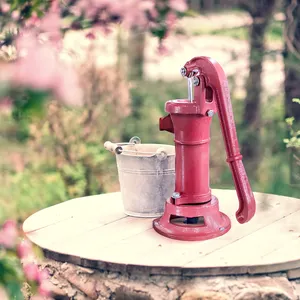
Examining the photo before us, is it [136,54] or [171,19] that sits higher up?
[171,19]

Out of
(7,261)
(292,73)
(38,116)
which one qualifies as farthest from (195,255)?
(292,73)

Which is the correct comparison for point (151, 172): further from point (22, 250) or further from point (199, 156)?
point (22, 250)

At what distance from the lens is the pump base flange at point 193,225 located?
6.70 ft

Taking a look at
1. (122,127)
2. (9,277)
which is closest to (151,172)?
(9,277)

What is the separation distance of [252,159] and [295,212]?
1.84m

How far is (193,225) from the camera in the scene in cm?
208

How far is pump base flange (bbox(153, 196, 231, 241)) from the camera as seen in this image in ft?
6.70

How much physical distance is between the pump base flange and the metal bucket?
171 mm

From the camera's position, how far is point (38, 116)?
67cm

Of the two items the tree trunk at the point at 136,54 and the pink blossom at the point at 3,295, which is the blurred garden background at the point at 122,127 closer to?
the tree trunk at the point at 136,54

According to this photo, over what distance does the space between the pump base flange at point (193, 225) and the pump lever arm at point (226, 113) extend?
0.12 m

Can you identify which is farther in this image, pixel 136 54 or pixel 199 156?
pixel 136 54

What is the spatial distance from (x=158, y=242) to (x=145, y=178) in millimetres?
322

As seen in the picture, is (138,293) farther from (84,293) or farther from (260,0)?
(260,0)
